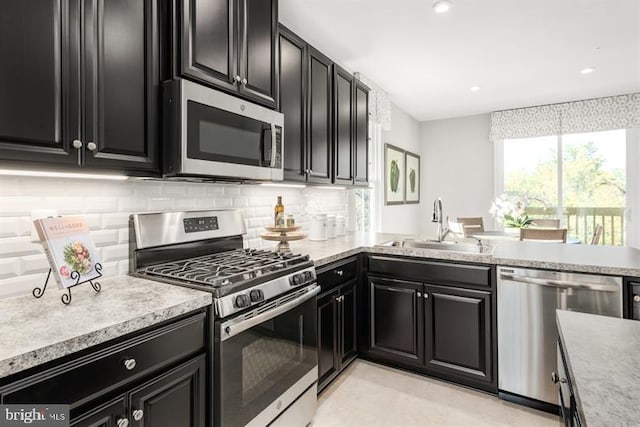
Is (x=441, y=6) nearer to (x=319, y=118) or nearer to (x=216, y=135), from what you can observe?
(x=319, y=118)

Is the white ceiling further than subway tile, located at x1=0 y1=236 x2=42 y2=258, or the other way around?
the white ceiling

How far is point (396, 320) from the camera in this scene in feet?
8.02

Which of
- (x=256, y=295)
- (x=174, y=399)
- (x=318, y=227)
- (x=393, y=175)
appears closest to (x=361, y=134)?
(x=318, y=227)

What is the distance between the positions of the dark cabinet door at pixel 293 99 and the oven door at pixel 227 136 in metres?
0.27

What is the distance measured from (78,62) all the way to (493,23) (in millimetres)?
2888

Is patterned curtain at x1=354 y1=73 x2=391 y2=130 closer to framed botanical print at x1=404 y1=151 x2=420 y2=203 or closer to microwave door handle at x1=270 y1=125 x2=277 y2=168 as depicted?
framed botanical print at x1=404 y1=151 x2=420 y2=203

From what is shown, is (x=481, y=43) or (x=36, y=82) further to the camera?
(x=481, y=43)

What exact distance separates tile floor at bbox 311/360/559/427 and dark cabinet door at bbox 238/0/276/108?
1.87 m

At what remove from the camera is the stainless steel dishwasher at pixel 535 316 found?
6.12 ft

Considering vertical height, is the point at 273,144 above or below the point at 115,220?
above

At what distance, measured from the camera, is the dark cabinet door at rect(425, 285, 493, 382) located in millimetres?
2156

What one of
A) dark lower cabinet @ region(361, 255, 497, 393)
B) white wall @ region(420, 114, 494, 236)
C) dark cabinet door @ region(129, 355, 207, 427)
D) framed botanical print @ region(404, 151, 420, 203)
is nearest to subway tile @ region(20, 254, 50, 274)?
dark cabinet door @ region(129, 355, 207, 427)

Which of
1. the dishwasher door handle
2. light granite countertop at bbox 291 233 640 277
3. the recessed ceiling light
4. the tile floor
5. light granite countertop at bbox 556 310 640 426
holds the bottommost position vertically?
the tile floor

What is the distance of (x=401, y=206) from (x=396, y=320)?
10.2ft
